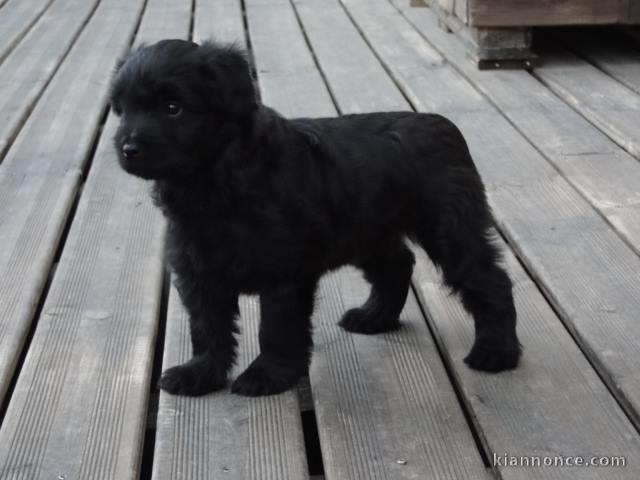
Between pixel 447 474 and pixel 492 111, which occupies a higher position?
pixel 447 474

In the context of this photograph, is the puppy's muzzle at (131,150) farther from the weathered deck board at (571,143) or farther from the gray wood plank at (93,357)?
the weathered deck board at (571,143)

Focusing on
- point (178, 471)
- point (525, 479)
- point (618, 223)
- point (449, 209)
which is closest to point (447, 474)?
point (525, 479)

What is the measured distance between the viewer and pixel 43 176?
399cm

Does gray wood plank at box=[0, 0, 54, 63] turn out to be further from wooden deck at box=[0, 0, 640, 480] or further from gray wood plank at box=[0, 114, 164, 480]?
gray wood plank at box=[0, 114, 164, 480]

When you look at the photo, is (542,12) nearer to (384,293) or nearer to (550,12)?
(550,12)

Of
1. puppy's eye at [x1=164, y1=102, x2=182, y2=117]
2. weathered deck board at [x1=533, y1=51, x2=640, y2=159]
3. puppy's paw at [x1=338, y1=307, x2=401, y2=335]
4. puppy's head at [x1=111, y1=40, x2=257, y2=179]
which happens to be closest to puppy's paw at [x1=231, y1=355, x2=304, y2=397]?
puppy's paw at [x1=338, y1=307, x2=401, y2=335]

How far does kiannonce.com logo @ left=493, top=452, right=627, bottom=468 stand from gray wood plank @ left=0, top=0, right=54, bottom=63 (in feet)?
14.2

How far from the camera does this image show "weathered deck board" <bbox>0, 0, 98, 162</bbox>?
4789mm

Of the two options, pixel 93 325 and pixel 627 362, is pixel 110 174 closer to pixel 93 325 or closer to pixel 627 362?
pixel 93 325

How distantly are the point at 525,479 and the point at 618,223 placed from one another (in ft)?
4.67

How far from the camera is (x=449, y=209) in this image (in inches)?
102

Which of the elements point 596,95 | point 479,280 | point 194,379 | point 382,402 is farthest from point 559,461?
point 596,95

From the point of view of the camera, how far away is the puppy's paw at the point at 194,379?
251cm

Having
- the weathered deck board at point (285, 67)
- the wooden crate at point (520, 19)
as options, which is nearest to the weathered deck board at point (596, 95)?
the wooden crate at point (520, 19)
